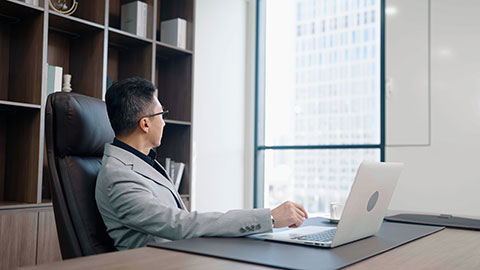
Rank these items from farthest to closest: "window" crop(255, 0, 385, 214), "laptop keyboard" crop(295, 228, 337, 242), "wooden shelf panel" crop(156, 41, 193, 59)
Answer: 1. "window" crop(255, 0, 385, 214)
2. "wooden shelf panel" crop(156, 41, 193, 59)
3. "laptop keyboard" crop(295, 228, 337, 242)

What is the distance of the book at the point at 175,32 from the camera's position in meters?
3.34

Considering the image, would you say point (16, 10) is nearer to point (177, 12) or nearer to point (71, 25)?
point (71, 25)

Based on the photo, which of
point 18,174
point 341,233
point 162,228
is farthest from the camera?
point 18,174

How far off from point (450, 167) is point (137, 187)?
107 inches

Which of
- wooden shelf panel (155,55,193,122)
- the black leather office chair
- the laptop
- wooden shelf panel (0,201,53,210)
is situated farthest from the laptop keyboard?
wooden shelf panel (155,55,193,122)

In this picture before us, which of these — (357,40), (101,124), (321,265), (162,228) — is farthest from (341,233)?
(357,40)

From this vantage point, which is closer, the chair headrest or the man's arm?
the man's arm

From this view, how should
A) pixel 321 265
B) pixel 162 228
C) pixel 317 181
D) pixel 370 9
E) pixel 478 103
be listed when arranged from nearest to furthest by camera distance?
pixel 321 265
pixel 162 228
pixel 478 103
pixel 370 9
pixel 317 181

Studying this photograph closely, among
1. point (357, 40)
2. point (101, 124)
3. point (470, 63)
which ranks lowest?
point (101, 124)

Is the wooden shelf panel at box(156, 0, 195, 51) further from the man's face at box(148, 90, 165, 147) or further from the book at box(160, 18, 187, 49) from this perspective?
the man's face at box(148, 90, 165, 147)

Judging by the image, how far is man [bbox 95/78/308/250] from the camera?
1295 millimetres

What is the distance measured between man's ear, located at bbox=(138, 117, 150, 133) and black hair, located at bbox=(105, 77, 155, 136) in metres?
0.02

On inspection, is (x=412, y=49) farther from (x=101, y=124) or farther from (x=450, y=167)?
(x=101, y=124)

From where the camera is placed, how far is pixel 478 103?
3301mm
